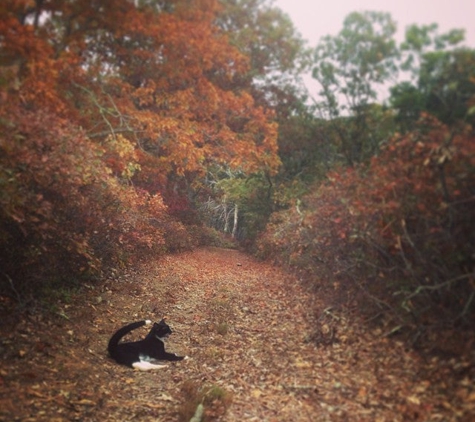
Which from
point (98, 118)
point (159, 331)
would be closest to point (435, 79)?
point (159, 331)

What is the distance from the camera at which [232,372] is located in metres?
6.43

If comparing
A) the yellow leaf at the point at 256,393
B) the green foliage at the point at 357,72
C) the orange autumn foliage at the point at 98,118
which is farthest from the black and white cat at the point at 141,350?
the green foliage at the point at 357,72

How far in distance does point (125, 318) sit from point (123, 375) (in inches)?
102

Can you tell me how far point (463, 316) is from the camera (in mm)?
4914

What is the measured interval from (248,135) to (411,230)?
7045 millimetres

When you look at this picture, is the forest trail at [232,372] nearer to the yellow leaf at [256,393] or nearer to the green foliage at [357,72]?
the yellow leaf at [256,393]

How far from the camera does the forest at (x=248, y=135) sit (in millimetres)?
5488

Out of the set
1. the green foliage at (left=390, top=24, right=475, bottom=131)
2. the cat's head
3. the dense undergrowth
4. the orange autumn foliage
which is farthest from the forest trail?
the green foliage at (left=390, top=24, right=475, bottom=131)

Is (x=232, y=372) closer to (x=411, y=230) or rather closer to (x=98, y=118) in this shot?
(x=411, y=230)

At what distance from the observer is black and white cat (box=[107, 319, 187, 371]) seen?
255 inches

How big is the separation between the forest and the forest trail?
0.66 m

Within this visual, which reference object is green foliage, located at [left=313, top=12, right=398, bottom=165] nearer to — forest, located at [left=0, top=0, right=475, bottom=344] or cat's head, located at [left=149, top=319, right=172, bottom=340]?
forest, located at [left=0, top=0, right=475, bottom=344]

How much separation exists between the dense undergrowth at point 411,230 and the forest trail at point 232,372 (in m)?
0.72

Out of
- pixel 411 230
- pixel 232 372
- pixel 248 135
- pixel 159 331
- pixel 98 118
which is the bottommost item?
pixel 232 372
